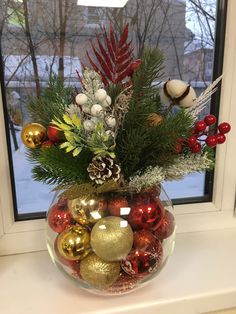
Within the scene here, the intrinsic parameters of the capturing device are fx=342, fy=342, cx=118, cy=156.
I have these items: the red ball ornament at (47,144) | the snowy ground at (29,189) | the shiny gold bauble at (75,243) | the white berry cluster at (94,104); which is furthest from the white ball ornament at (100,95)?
the snowy ground at (29,189)

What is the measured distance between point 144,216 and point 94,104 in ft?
0.71

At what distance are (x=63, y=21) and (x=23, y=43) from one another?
0.11 m

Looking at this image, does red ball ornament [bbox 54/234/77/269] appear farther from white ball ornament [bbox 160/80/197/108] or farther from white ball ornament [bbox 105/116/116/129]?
white ball ornament [bbox 160/80/197/108]

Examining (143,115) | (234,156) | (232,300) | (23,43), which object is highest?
(23,43)

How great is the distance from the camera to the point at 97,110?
0.55 m

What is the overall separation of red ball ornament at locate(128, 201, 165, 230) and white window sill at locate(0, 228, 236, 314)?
18 centimetres

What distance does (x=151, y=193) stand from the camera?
642mm

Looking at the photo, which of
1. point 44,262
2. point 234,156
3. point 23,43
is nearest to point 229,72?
point 234,156

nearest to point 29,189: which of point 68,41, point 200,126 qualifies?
point 68,41

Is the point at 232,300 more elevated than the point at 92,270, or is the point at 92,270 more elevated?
the point at 92,270

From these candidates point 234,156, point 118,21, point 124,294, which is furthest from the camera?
point 234,156

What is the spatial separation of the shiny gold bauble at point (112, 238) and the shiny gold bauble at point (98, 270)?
0.05ft

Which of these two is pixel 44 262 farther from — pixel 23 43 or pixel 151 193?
pixel 23 43

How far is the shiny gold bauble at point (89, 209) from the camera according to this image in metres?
0.61
